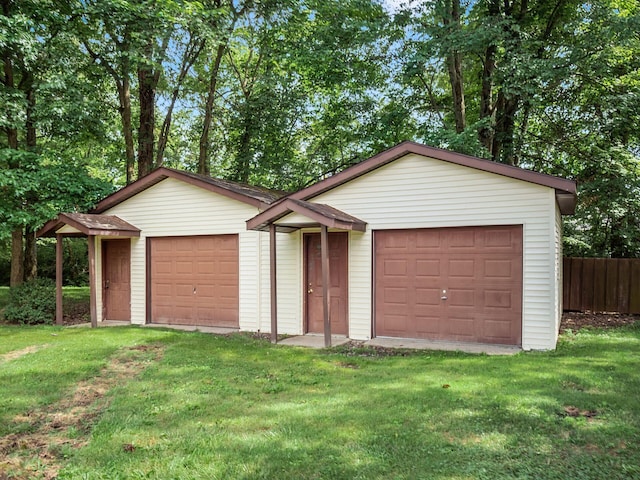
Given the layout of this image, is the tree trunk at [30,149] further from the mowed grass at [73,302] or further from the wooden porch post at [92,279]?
the wooden porch post at [92,279]

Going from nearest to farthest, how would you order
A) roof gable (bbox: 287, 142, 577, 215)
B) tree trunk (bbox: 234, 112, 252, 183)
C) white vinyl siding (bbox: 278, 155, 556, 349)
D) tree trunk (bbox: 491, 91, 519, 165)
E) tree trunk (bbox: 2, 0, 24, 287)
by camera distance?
roof gable (bbox: 287, 142, 577, 215) → white vinyl siding (bbox: 278, 155, 556, 349) → tree trunk (bbox: 2, 0, 24, 287) → tree trunk (bbox: 491, 91, 519, 165) → tree trunk (bbox: 234, 112, 252, 183)

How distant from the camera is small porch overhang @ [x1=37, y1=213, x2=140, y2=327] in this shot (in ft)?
35.6

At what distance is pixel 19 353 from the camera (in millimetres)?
7992

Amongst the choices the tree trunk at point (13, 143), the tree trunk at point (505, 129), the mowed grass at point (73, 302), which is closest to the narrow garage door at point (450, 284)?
the tree trunk at point (505, 129)

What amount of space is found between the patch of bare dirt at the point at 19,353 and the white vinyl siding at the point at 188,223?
343cm

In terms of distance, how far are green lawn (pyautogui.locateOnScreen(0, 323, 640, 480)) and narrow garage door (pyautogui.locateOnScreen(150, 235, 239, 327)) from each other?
3.33 metres

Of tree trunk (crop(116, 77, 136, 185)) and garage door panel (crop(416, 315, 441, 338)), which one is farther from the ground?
tree trunk (crop(116, 77, 136, 185))

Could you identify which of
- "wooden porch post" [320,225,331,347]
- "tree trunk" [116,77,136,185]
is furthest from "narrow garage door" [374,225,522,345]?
"tree trunk" [116,77,136,185]

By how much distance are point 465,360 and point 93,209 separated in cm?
997

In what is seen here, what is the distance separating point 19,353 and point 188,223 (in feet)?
14.9

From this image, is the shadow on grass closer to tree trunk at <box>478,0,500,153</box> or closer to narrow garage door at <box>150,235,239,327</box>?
narrow garage door at <box>150,235,239,327</box>

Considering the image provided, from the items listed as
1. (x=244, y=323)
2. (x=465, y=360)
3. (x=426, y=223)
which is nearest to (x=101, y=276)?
(x=244, y=323)

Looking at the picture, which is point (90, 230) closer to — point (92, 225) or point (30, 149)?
point (92, 225)

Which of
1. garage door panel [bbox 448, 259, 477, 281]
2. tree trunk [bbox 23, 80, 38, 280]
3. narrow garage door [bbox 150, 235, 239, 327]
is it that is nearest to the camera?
garage door panel [bbox 448, 259, 477, 281]
